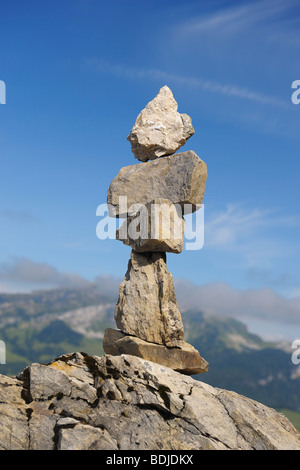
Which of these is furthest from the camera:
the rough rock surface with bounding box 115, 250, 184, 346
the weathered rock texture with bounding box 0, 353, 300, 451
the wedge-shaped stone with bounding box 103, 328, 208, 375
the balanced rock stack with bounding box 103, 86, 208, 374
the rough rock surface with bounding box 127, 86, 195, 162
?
the rough rock surface with bounding box 127, 86, 195, 162

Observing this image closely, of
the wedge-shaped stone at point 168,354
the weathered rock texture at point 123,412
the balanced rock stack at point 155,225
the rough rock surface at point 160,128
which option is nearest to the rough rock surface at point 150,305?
the balanced rock stack at point 155,225

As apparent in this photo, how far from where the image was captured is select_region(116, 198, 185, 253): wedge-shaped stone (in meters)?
23.3

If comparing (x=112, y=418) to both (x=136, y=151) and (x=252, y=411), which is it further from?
(x=136, y=151)

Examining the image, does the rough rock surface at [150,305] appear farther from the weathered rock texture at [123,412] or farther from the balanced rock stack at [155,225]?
the weathered rock texture at [123,412]

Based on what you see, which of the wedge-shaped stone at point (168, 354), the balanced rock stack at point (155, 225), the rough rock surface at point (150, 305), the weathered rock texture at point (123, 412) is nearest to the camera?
the weathered rock texture at point (123, 412)

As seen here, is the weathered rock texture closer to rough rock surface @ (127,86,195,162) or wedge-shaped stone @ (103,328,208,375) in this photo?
wedge-shaped stone @ (103,328,208,375)

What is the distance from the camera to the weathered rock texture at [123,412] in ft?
59.1

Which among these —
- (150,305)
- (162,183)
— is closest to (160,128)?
(162,183)

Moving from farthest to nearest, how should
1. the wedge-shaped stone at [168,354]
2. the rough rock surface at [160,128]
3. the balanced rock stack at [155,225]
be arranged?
the rough rock surface at [160,128] < the balanced rock stack at [155,225] < the wedge-shaped stone at [168,354]

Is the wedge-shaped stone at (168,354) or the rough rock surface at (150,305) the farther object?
the rough rock surface at (150,305)

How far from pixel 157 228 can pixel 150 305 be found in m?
3.97

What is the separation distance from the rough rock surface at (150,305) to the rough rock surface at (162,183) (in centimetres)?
314

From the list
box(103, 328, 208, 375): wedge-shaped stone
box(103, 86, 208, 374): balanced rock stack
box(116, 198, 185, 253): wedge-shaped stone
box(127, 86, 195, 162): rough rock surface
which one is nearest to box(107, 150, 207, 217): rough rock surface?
box(103, 86, 208, 374): balanced rock stack
